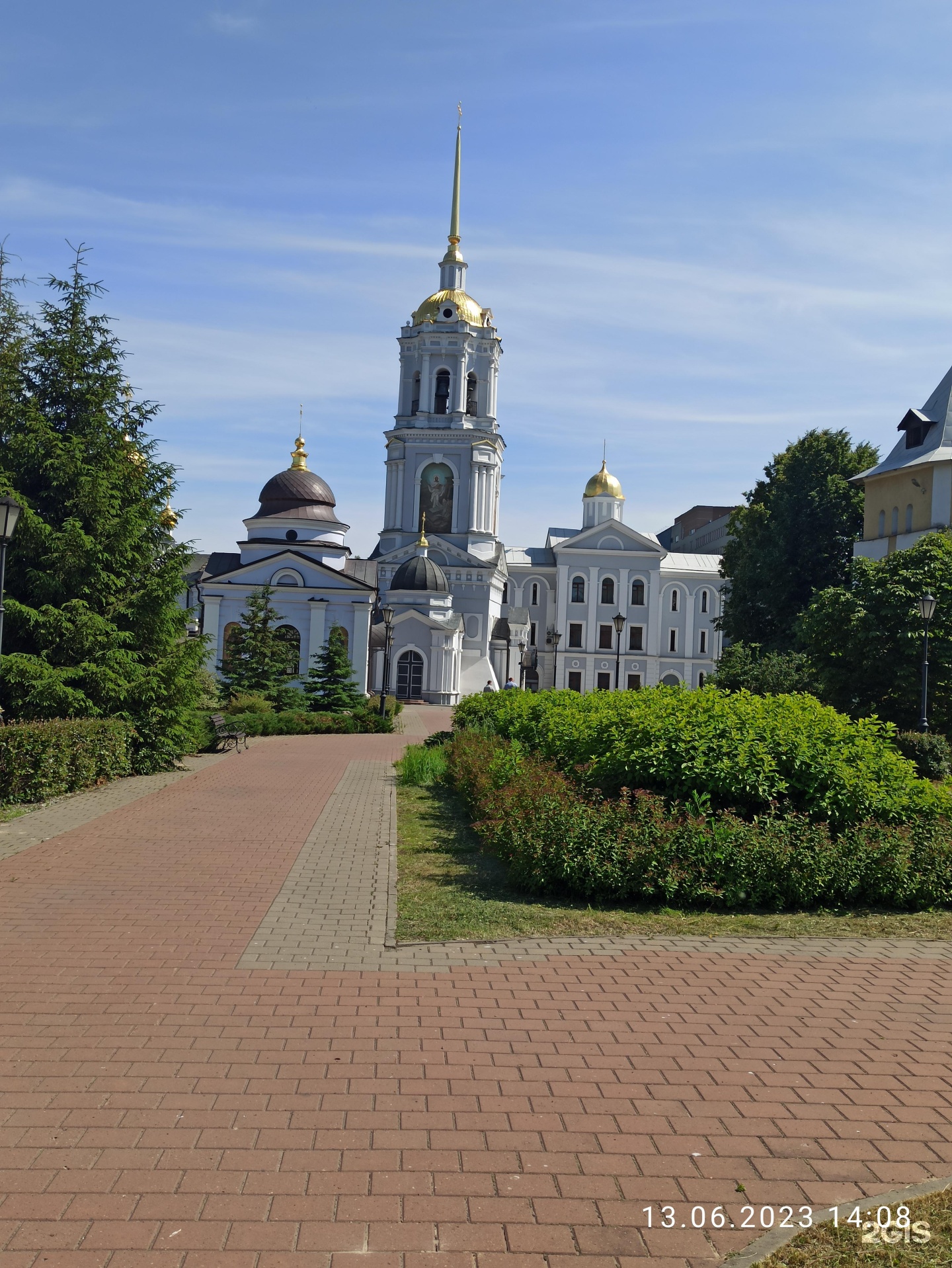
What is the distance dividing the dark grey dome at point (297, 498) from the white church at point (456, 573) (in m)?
0.08

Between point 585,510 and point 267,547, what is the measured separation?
35.7 m

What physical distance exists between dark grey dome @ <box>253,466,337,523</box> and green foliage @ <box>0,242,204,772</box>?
37.1 m

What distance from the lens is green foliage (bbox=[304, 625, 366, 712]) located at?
35625mm

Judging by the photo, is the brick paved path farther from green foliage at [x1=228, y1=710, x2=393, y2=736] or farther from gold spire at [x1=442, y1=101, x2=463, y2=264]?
gold spire at [x1=442, y1=101, x2=463, y2=264]

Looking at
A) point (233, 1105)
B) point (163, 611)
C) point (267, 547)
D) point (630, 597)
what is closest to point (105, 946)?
point (233, 1105)

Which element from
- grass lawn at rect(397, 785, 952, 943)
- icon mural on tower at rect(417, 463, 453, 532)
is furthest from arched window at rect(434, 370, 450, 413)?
grass lawn at rect(397, 785, 952, 943)

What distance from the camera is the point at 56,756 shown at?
13891 mm

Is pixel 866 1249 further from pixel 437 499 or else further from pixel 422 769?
pixel 437 499

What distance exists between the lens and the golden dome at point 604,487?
8256cm

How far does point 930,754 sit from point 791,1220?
57.9 ft

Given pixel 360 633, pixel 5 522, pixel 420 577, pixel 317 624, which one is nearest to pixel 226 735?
pixel 5 522

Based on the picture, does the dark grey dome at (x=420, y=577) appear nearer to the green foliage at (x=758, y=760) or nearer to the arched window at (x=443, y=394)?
the arched window at (x=443, y=394)

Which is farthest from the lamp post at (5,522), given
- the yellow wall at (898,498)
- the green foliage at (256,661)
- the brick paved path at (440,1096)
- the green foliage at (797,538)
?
the yellow wall at (898,498)

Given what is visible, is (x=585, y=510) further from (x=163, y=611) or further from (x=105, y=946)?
(x=105, y=946)
